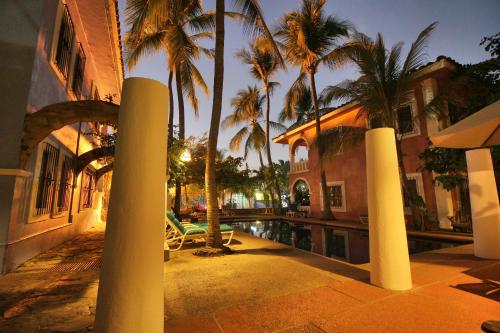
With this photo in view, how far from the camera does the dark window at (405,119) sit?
1189cm

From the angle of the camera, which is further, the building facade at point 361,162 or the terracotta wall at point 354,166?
the terracotta wall at point 354,166

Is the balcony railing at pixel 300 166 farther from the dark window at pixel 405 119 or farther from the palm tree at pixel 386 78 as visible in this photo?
the palm tree at pixel 386 78

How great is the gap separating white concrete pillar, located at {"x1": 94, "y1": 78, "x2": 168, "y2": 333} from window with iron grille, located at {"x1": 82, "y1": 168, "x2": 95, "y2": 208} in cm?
925

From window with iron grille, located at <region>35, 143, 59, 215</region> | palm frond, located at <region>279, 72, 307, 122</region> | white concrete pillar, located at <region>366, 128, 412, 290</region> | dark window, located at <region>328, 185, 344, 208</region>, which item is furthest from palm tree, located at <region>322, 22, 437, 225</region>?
window with iron grille, located at <region>35, 143, 59, 215</region>

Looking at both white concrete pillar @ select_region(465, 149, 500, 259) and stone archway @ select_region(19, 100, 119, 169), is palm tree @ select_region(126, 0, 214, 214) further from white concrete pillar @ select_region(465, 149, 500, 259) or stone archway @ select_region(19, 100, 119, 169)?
white concrete pillar @ select_region(465, 149, 500, 259)

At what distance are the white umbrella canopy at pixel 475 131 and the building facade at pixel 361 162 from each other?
6.36 metres

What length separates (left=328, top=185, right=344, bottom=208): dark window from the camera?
48.9 feet

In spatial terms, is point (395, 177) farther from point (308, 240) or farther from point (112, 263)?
point (308, 240)

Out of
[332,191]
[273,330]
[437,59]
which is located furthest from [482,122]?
[332,191]

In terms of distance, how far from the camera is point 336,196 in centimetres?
1516

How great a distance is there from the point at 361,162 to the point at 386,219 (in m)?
11.3

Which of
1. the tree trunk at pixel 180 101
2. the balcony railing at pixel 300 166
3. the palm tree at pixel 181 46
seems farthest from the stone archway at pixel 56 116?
the balcony railing at pixel 300 166

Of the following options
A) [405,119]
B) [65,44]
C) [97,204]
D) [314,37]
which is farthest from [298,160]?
[65,44]

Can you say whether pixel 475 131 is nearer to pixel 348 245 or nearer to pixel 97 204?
pixel 348 245
